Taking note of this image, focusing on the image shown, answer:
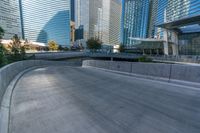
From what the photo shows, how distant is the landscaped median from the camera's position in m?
7.90

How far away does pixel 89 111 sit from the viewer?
14.6ft

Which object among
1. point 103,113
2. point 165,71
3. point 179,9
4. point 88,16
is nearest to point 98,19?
point 88,16

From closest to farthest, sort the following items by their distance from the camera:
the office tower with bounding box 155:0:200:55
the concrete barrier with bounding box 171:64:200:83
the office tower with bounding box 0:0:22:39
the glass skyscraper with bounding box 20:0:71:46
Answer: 1. the concrete barrier with bounding box 171:64:200:83
2. the office tower with bounding box 155:0:200:55
3. the office tower with bounding box 0:0:22:39
4. the glass skyscraper with bounding box 20:0:71:46

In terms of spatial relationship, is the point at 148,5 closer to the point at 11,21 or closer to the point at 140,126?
the point at 11,21

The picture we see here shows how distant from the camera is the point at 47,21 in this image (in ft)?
426

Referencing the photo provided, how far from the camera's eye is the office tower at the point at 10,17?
100 metres

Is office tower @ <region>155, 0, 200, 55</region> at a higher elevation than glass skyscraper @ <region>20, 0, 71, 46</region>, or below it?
below

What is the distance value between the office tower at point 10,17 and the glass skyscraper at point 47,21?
939 cm

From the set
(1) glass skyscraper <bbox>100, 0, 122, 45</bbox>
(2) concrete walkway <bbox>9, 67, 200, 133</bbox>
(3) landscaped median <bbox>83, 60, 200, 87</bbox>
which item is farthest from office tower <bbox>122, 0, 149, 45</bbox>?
(2) concrete walkway <bbox>9, 67, 200, 133</bbox>

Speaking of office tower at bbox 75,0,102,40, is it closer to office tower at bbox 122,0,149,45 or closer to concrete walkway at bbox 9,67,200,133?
office tower at bbox 122,0,149,45

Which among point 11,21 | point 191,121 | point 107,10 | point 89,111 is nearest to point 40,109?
point 89,111

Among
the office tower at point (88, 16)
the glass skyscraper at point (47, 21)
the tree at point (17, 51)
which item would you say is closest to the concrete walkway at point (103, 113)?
the tree at point (17, 51)

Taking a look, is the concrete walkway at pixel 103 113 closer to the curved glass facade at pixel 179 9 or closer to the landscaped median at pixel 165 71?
the landscaped median at pixel 165 71

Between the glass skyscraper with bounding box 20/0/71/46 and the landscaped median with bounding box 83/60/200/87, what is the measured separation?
126 meters
